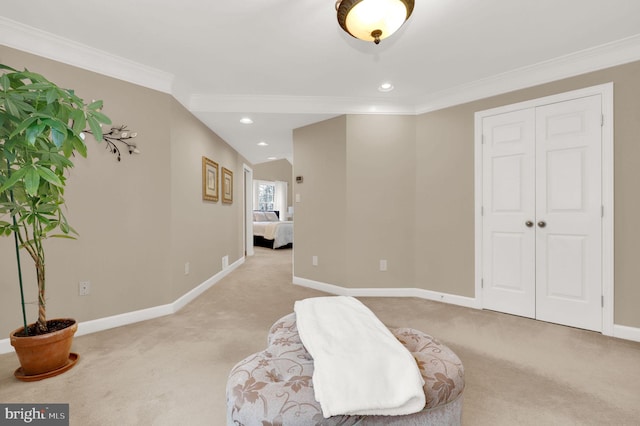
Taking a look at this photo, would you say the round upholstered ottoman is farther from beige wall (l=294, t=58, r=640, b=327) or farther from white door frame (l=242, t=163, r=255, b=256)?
white door frame (l=242, t=163, r=255, b=256)

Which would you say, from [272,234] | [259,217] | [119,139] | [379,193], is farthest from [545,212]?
[259,217]

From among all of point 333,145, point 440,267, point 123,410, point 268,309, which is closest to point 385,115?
point 333,145

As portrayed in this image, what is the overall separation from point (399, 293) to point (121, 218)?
304cm

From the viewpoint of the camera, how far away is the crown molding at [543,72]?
228cm

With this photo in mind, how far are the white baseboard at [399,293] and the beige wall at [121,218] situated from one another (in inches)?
66.1

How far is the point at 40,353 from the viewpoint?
1.69 meters

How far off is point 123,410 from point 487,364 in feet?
7.19

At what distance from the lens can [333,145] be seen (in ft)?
11.6

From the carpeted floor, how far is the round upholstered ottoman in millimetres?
472

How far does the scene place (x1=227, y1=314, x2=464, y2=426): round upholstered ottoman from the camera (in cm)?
93

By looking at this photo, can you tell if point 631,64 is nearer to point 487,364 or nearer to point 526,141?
point 526,141

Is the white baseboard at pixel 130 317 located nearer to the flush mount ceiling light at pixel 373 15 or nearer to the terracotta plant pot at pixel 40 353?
the terracotta plant pot at pixel 40 353

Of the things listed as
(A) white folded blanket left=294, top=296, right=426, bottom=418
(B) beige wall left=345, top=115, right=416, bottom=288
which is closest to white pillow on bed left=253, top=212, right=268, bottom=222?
(B) beige wall left=345, top=115, right=416, bottom=288

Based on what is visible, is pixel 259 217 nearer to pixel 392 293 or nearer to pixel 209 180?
pixel 209 180
